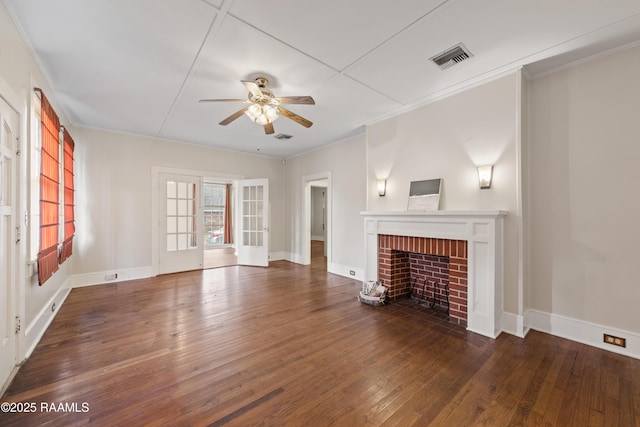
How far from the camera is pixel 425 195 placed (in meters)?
3.42

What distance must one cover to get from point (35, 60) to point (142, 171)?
264cm

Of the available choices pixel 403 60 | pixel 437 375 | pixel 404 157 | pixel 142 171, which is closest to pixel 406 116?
pixel 404 157

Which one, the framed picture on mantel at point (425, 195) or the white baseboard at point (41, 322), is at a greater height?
the framed picture on mantel at point (425, 195)

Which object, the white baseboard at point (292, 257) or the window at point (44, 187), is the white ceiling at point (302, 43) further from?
the white baseboard at point (292, 257)

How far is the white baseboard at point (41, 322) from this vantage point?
229 centimetres

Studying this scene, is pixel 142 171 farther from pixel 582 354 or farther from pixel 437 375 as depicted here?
pixel 582 354

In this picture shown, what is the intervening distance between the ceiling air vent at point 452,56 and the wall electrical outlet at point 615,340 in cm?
291

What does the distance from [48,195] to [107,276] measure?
237 cm

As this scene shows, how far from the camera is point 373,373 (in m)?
2.03

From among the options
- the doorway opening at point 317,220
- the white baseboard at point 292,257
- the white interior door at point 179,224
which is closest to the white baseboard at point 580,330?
the doorway opening at point 317,220

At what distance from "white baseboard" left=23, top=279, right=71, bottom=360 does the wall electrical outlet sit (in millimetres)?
5132

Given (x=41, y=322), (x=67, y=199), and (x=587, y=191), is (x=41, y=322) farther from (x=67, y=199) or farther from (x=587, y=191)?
(x=587, y=191)

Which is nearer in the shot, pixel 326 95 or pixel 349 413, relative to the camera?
pixel 349 413

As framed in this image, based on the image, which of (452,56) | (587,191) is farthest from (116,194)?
(587,191)
